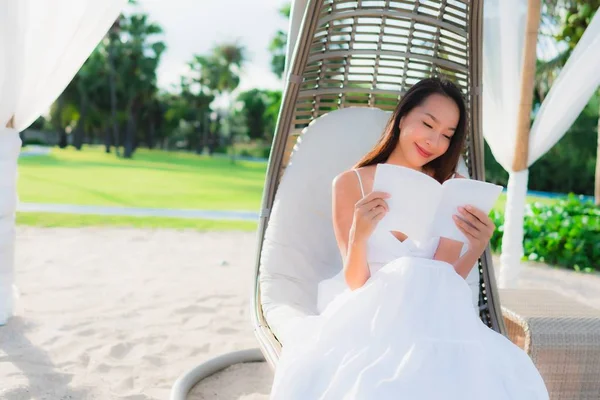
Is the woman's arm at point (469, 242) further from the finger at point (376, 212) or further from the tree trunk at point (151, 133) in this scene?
the tree trunk at point (151, 133)

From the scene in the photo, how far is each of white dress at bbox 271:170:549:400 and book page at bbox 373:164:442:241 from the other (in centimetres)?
11

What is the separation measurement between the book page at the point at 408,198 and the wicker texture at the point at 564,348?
0.73m

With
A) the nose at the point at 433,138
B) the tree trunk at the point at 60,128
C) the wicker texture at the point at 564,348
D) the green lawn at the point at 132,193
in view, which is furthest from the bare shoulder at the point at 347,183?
the tree trunk at the point at 60,128

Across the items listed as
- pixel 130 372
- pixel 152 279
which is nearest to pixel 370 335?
pixel 130 372

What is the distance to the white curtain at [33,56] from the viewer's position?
109 inches

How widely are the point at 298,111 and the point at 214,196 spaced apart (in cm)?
1059

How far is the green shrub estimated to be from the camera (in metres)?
5.48

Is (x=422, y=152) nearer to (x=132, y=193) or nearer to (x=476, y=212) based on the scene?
(x=476, y=212)

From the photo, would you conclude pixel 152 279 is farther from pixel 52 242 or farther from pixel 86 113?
pixel 86 113

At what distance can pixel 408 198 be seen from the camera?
1.62 meters

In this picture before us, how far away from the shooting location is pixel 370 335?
4.83 ft

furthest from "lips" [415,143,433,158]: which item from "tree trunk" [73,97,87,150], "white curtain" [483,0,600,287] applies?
"tree trunk" [73,97,87,150]

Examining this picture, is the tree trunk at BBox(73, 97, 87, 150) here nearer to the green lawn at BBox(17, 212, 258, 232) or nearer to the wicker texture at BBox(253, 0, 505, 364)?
the green lawn at BBox(17, 212, 258, 232)

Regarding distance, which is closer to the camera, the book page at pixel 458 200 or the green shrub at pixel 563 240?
the book page at pixel 458 200
